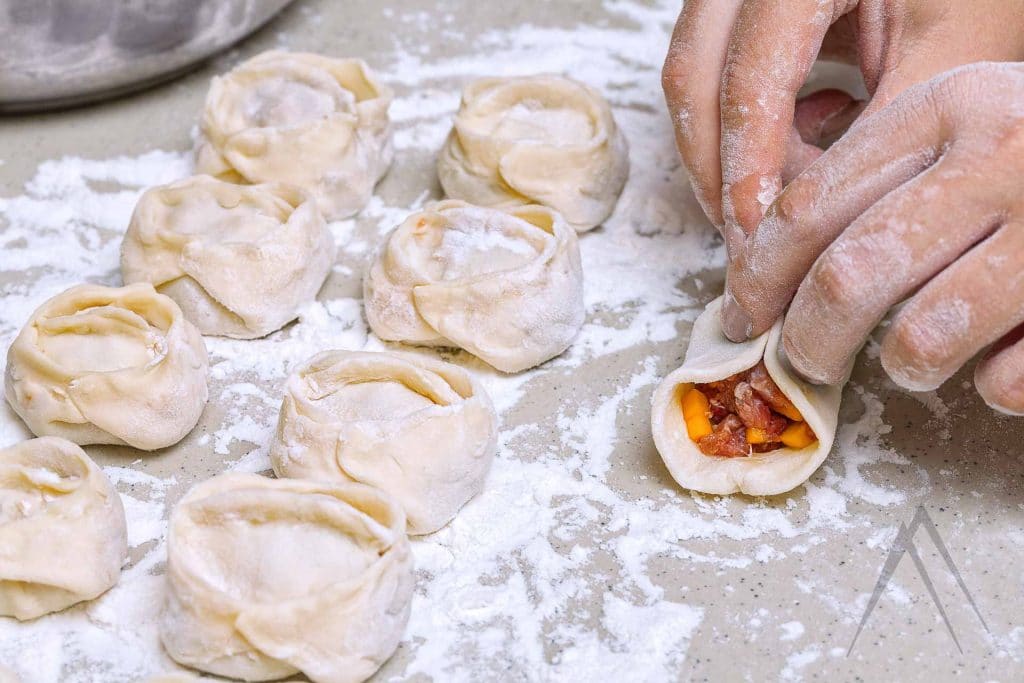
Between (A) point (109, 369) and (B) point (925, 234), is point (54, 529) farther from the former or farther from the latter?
(B) point (925, 234)

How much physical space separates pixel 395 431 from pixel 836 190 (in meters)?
0.73

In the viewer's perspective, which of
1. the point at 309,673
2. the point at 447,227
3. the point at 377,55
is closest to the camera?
the point at 309,673

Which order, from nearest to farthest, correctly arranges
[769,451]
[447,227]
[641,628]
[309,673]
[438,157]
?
[309,673]
[641,628]
[769,451]
[447,227]
[438,157]

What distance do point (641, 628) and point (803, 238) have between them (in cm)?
61

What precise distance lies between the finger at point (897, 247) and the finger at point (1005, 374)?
0.53 feet

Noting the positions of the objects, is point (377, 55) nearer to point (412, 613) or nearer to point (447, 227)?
point (447, 227)

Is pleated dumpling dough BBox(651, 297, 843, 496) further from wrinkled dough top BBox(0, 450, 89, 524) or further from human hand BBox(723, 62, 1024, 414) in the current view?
wrinkled dough top BBox(0, 450, 89, 524)

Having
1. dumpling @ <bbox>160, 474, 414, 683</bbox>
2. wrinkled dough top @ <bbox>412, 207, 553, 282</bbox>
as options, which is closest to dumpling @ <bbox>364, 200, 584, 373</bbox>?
wrinkled dough top @ <bbox>412, 207, 553, 282</bbox>

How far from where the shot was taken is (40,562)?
1557mm

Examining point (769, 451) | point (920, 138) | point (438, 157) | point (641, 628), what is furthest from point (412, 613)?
point (438, 157)

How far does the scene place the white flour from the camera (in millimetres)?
1591

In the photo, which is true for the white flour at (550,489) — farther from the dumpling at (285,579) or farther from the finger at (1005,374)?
the finger at (1005,374)

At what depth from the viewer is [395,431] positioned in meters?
1.70

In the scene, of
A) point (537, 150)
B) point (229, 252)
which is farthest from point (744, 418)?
point (229, 252)
